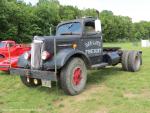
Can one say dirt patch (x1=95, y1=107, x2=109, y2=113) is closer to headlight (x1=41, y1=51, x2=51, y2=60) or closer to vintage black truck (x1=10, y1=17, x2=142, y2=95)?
vintage black truck (x1=10, y1=17, x2=142, y2=95)

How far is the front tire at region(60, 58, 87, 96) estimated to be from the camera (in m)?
7.69

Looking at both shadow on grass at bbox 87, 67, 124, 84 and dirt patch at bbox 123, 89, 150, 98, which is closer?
dirt patch at bbox 123, 89, 150, 98

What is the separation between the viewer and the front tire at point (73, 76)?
303 inches

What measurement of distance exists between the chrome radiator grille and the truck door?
155 cm

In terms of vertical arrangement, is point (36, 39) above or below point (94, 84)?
above

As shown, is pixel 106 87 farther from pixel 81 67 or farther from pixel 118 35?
pixel 118 35

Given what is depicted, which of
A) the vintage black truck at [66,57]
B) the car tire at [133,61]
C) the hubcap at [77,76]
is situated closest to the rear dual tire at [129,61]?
the car tire at [133,61]

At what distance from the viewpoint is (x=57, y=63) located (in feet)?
24.8

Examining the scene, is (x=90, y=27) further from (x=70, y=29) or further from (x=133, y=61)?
A: (x=133, y=61)

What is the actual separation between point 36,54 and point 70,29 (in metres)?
1.94

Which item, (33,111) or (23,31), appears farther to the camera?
(23,31)

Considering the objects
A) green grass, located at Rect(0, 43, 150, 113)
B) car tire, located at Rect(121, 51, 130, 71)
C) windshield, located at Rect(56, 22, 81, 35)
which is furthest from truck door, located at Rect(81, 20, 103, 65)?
car tire, located at Rect(121, 51, 130, 71)

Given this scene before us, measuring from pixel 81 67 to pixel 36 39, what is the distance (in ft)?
5.00

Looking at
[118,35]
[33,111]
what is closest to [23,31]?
[33,111]
